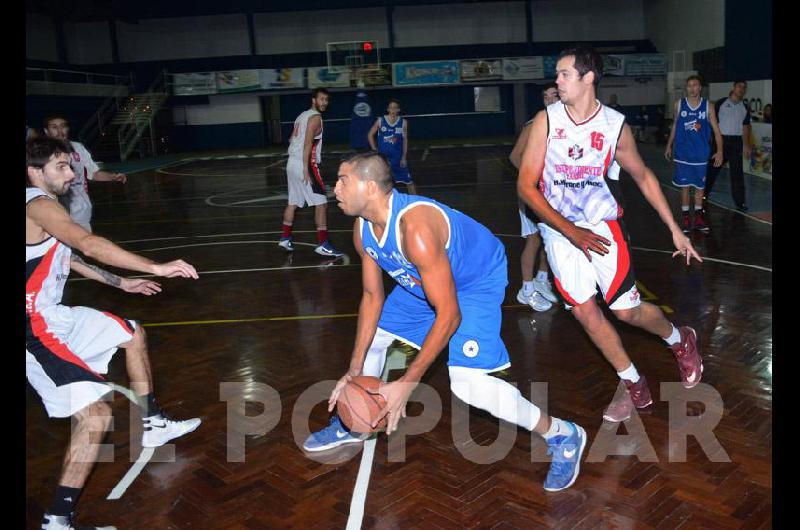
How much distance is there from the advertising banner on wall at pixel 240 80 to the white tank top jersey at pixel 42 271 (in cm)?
2829

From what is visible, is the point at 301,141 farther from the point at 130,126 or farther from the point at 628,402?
the point at 130,126

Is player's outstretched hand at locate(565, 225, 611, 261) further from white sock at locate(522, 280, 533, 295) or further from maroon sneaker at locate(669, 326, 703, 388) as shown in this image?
white sock at locate(522, 280, 533, 295)

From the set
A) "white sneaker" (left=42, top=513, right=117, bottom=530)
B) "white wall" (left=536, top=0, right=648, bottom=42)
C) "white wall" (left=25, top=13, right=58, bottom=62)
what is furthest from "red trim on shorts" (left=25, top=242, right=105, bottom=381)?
"white wall" (left=536, top=0, right=648, bottom=42)

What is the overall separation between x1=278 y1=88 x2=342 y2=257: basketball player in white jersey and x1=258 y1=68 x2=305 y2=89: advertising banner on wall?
72.5 feet

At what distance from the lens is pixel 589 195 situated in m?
4.17

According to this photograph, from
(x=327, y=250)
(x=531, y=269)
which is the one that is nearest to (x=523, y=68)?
(x=327, y=250)

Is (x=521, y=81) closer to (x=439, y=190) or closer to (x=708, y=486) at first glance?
(x=439, y=190)

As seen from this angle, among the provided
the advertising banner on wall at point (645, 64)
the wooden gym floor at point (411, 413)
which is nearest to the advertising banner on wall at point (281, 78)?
the advertising banner on wall at point (645, 64)

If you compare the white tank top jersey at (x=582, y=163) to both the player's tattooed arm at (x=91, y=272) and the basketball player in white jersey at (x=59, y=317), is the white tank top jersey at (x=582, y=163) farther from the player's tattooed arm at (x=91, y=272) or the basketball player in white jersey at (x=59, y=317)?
the player's tattooed arm at (x=91, y=272)

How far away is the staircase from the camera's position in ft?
90.6

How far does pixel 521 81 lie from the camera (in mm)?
30375
